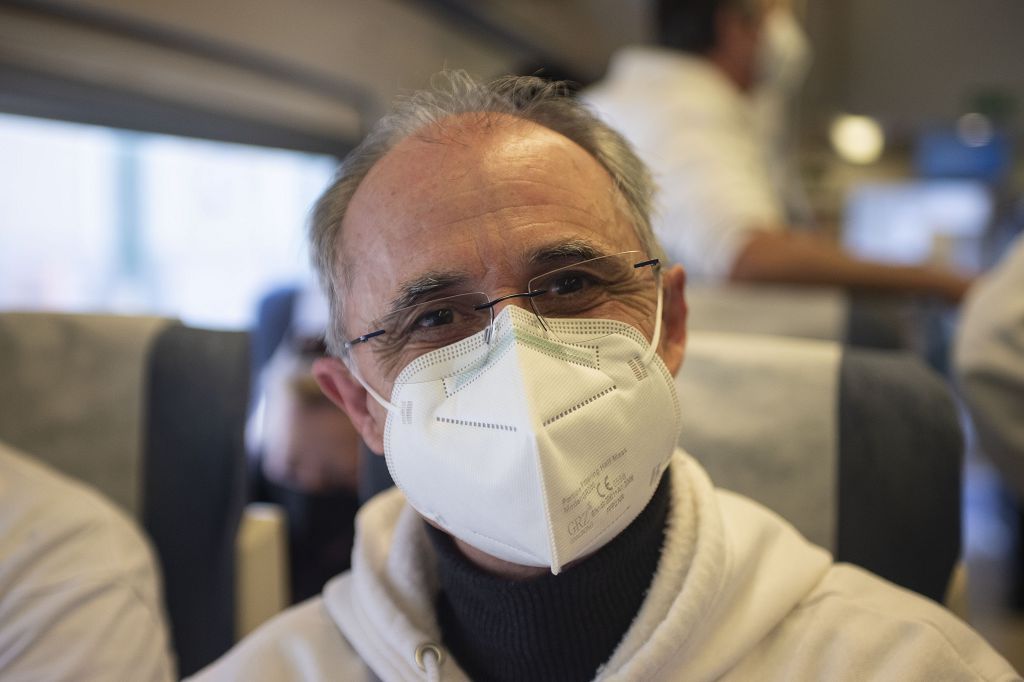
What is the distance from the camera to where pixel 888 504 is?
50.5 inches

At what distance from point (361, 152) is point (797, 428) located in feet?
2.59

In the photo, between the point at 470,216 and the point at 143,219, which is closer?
the point at 470,216

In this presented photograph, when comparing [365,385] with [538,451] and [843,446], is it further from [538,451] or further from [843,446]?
[843,446]

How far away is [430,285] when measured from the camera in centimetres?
100

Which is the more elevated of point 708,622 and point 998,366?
point 998,366

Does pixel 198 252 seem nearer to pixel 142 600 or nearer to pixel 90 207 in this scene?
pixel 90 207

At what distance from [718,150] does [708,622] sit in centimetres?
181

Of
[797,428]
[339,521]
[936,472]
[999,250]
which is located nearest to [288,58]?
[339,521]

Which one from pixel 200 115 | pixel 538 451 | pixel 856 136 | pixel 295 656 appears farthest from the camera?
pixel 856 136

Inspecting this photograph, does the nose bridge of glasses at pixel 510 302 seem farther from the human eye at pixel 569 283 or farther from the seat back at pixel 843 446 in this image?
the seat back at pixel 843 446

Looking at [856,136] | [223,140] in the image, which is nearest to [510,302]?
[223,140]

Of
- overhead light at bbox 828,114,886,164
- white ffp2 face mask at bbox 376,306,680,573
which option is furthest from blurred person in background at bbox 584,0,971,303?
overhead light at bbox 828,114,886,164

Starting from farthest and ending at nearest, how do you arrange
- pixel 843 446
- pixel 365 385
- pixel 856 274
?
pixel 856 274 < pixel 843 446 < pixel 365 385

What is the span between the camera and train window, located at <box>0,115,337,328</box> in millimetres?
2539
